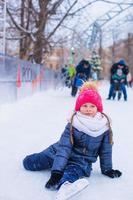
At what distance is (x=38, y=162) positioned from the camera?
398 centimetres

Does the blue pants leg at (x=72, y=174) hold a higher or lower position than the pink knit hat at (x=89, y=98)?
lower

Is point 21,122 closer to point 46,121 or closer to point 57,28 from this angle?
point 46,121

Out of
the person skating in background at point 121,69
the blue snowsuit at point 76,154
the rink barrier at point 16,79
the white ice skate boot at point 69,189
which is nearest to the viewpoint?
the white ice skate boot at point 69,189

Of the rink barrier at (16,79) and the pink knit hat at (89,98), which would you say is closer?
the pink knit hat at (89,98)

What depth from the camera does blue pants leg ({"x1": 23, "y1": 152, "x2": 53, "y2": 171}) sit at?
13.0ft

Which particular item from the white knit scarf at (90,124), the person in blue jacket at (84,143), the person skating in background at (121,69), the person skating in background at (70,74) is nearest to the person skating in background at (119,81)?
the person skating in background at (121,69)

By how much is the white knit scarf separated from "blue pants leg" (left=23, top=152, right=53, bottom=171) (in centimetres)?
42

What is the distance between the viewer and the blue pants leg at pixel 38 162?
3.95 meters

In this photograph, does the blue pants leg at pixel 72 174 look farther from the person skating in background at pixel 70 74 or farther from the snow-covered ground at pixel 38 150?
the person skating in background at pixel 70 74

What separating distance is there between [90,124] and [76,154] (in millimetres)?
280

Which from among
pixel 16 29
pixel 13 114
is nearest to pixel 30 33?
pixel 16 29

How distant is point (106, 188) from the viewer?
11.7 feet

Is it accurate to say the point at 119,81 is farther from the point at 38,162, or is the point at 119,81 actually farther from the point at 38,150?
the point at 38,162

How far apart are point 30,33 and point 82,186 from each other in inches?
666
